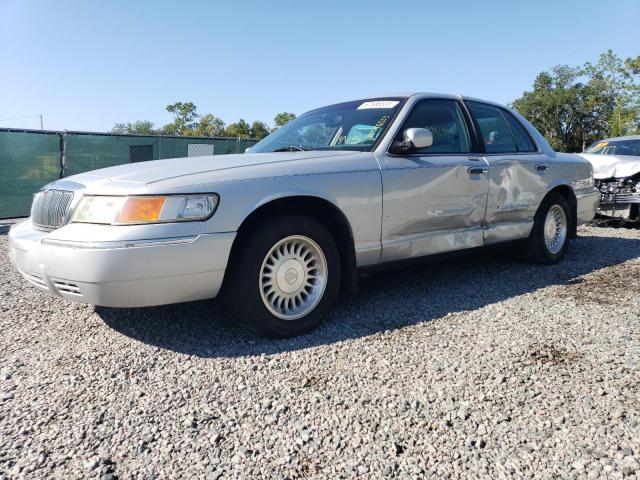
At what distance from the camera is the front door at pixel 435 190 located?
137 inches

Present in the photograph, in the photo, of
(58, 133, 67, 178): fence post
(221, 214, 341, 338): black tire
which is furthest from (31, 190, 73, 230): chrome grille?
(58, 133, 67, 178): fence post

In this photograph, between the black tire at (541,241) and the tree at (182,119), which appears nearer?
the black tire at (541,241)

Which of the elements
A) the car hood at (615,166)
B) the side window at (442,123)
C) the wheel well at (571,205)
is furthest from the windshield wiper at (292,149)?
the car hood at (615,166)

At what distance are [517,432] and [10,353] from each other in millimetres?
2737

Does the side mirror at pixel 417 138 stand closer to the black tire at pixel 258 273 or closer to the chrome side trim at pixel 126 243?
the black tire at pixel 258 273

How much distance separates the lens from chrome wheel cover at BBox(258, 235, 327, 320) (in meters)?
3.01

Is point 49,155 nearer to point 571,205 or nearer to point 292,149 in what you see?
point 292,149

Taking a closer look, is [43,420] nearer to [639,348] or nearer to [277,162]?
[277,162]

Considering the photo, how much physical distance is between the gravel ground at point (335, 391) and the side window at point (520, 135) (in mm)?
1637

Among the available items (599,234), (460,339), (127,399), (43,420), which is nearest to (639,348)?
(460,339)

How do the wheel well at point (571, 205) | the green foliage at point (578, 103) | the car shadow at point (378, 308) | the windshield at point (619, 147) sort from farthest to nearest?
1. the green foliage at point (578, 103)
2. the windshield at point (619, 147)
3. the wheel well at point (571, 205)
4. the car shadow at point (378, 308)

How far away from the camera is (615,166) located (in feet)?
26.2

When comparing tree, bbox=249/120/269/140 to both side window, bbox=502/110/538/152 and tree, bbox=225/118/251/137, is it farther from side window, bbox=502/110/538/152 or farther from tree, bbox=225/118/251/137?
side window, bbox=502/110/538/152

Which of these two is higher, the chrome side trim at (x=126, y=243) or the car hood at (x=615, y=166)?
the car hood at (x=615, y=166)
